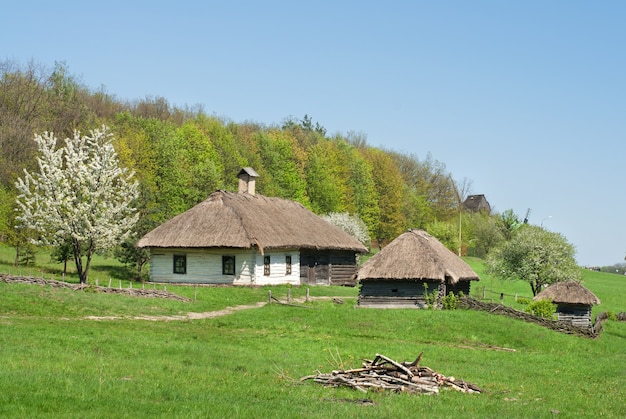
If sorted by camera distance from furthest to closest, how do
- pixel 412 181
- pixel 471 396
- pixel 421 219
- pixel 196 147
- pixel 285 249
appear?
pixel 412 181, pixel 421 219, pixel 196 147, pixel 285 249, pixel 471 396

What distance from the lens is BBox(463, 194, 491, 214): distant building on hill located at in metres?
136

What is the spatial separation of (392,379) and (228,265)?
103 feet

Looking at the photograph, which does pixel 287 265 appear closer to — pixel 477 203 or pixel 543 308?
pixel 543 308

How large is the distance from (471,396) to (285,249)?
1295 inches

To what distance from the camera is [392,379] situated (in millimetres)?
17422

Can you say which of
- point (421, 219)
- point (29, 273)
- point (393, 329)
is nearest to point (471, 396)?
point (393, 329)

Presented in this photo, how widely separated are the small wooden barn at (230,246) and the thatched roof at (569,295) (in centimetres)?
1567

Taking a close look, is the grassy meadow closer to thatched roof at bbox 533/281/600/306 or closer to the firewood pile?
the firewood pile

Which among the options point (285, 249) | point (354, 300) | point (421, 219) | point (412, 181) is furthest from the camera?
point (412, 181)

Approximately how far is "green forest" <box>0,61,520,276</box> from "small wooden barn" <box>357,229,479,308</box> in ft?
57.0

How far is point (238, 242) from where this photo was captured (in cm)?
4606

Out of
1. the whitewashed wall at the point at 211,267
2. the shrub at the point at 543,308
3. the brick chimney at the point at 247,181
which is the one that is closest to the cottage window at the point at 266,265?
the whitewashed wall at the point at 211,267

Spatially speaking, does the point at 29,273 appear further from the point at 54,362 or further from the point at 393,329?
the point at 54,362

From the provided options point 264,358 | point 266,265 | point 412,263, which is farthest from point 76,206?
point 264,358
